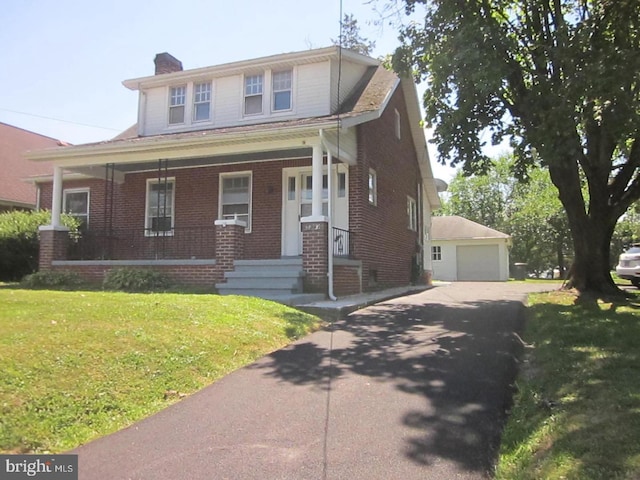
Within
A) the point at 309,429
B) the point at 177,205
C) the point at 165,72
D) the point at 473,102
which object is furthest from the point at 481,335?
the point at 165,72

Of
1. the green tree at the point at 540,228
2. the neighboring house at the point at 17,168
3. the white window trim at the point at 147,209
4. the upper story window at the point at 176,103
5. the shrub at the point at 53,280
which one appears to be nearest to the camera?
the shrub at the point at 53,280

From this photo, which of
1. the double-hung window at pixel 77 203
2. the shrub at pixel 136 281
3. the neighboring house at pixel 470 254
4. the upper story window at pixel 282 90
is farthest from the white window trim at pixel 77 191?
the neighboring house at pixel 470 254

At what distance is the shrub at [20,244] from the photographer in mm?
13719

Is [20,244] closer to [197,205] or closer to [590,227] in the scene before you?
[197,205]

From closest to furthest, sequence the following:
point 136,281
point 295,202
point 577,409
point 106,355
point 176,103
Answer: point 577,409, point 106,355, point 136,281, point 295,202, point 176,103

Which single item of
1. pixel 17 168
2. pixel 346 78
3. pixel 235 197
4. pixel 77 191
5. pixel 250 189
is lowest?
pixel 235 197

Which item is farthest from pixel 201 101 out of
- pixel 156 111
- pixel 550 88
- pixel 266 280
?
pixel 550 88

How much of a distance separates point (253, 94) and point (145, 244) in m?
5.15

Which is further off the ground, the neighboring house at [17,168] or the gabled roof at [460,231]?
the neighboring house at [17,168]

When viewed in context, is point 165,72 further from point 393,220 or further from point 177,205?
point 393,220

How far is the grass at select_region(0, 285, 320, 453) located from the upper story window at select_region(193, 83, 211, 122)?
8.25 metres

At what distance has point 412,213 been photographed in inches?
723

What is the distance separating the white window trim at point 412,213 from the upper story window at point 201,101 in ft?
24.0

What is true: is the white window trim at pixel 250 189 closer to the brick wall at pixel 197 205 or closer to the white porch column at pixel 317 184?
the brick wall at pixel 197 205
